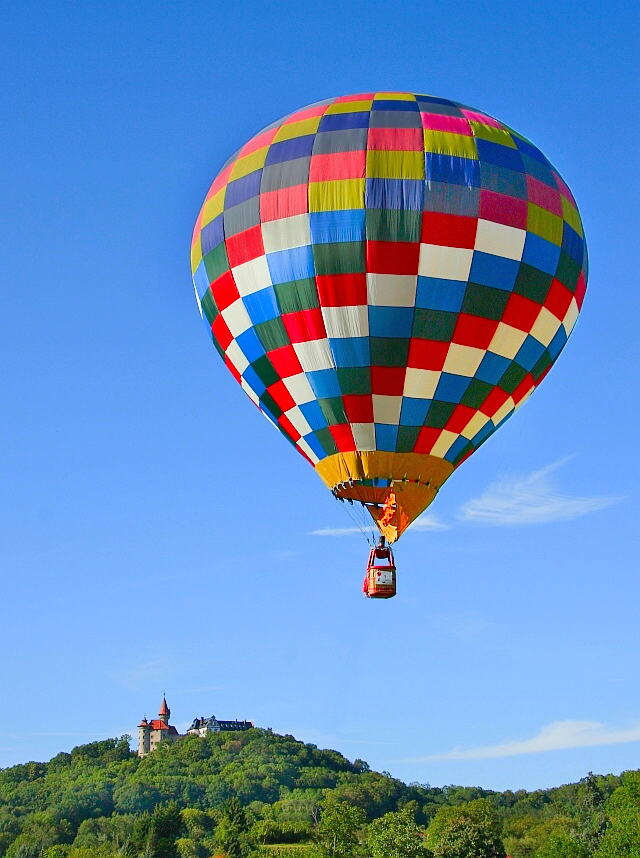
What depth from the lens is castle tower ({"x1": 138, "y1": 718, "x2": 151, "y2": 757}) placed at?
11730 centimetres

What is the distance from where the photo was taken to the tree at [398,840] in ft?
147

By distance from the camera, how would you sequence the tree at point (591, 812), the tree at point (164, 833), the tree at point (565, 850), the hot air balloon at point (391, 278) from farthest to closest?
the tree at point (164, 833)
the tree at point (591, 812)
the tree at point (565, 850)
the hot air balloon at point (391, 278)

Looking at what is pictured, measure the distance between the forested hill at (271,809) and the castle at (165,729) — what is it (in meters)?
1.44

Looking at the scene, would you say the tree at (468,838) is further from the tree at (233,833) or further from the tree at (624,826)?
the tree at (233,833)

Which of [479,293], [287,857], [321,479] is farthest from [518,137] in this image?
[287,857]

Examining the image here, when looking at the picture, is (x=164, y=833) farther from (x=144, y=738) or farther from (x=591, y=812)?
(x=144, y=738)

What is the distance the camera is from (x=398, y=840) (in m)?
45.4

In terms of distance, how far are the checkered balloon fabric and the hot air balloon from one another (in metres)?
0.02

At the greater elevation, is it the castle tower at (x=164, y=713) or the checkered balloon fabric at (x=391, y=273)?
the castle tower at (x=164, y=713)

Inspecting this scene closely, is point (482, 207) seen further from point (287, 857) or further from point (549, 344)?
point (287, 857)

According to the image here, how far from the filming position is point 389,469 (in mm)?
18203

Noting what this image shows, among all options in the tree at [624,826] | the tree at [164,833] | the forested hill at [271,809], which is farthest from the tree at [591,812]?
the tree at [164,833]

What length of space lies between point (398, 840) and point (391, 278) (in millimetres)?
31989

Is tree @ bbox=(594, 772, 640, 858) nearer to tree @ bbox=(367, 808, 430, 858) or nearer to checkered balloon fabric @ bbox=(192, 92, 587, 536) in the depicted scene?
tree @ bbox=(367, 808, 430, 858)
